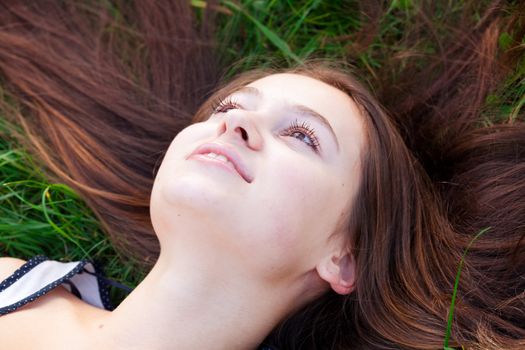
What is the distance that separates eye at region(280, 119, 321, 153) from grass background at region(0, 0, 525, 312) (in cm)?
80

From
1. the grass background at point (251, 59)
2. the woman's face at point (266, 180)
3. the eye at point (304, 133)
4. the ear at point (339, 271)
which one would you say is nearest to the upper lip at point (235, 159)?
the woman's face at point (266, 180)

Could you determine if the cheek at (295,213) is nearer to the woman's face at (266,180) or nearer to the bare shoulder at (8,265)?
the woman's face at (266,180)

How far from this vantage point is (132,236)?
2738mm

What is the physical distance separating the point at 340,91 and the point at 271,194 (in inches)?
22.1

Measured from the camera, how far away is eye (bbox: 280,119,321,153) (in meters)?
2.15

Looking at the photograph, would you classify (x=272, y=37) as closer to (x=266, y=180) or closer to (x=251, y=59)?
(x=251, y=59)

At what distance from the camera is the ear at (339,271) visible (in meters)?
2.21

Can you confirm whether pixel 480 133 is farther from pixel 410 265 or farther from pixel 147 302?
pixel 147 302

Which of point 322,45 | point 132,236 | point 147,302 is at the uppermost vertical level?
point 322,45

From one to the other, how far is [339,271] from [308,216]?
0.28 metres

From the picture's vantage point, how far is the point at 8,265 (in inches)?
96.7

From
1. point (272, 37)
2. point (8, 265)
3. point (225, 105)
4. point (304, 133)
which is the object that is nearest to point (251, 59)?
point (272, 37)

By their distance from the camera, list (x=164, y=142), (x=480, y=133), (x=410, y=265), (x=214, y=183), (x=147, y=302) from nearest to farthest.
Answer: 1. (x=214, y=183)
2. (x=147, y=302)
3. (x=410, y=265)
4. (x=480, y=133)
5. (x=164, y=142)

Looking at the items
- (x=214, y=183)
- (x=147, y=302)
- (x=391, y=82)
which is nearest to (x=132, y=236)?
(x=147, y=302)
